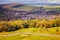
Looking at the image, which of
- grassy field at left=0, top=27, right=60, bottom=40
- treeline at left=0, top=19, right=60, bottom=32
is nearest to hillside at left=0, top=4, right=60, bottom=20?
treeline at left=0, top=19, right=60, bottom=32

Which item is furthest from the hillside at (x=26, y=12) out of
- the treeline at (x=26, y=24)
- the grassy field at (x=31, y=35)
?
the grassy field at (x=31, y=35)

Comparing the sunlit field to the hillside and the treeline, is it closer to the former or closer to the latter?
the treeline

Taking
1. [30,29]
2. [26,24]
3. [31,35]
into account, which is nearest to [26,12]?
[26,24]

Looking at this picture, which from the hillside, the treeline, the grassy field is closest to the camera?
the grassy field

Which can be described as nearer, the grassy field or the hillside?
the grassy field

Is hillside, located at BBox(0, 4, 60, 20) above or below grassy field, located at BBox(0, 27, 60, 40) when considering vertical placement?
above

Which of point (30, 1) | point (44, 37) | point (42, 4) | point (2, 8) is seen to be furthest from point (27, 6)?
point (44, 37)

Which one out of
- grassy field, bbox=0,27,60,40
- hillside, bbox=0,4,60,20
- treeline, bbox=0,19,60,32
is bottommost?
grassy field, bbox=0,27,60,40

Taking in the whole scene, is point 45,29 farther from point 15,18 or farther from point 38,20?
point 15,18
